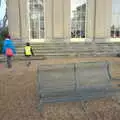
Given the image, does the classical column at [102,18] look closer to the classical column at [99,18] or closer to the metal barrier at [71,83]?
the classical column at [99,18]

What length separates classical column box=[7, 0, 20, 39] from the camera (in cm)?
1680

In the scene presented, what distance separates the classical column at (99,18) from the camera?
57.0ft

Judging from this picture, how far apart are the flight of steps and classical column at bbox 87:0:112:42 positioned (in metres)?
0.64

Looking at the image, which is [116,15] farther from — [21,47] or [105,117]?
[105,117]

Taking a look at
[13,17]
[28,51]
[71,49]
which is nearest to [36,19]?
[13,17]

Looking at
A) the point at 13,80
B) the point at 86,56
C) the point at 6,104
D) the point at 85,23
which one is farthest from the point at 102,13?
the point at 6,104

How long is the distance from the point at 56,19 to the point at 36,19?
1.41 metres

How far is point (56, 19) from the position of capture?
1714 centimetres

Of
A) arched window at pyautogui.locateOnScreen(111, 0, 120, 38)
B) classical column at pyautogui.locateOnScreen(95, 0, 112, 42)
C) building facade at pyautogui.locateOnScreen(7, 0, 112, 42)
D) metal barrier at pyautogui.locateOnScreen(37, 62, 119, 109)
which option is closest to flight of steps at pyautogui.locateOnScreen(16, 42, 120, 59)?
building facade at pyautogui.locateOnScreen(7, 0, 112, 42)

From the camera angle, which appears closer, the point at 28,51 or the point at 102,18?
the point at 28,51

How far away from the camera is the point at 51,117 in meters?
5.79

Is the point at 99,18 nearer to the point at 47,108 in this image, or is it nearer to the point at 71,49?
the point at 71,49

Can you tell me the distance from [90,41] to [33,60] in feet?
15.0

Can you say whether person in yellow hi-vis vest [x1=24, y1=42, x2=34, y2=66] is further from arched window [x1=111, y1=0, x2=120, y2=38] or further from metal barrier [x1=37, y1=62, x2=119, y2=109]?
metal barrier [x1=37, y1=62, x2=119, y2=109]
